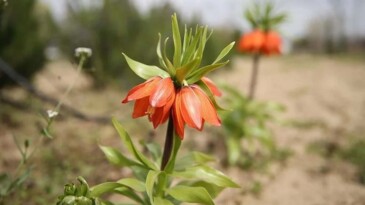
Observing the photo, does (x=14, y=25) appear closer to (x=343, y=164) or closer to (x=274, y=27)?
(x=274, y=27)

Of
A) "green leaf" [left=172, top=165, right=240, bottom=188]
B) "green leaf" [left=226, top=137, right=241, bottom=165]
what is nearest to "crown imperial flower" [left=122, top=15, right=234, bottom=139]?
"green leaf" [left=172, top=165, right=240, bottom=188]

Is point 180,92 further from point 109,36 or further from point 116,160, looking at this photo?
point 109,36

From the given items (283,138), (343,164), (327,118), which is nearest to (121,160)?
(343,164)

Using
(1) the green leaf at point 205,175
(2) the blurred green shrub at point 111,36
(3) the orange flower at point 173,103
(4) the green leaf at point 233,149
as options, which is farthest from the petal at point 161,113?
(2) the blurred green shrub at point 111,36

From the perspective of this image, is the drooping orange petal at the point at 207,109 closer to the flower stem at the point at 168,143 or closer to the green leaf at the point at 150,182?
the flower stem at the point at 168,143

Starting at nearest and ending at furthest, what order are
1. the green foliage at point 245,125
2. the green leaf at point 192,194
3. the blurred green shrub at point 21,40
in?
1. the green leaf at point 192,194
2. the green foliage at point 245,125
3. the blurred green shrub at point 21,40

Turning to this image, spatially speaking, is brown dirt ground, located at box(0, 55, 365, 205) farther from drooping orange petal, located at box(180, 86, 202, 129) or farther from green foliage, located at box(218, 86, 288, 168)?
drooping orange petal, located at box(180, 86, 202, 129)
